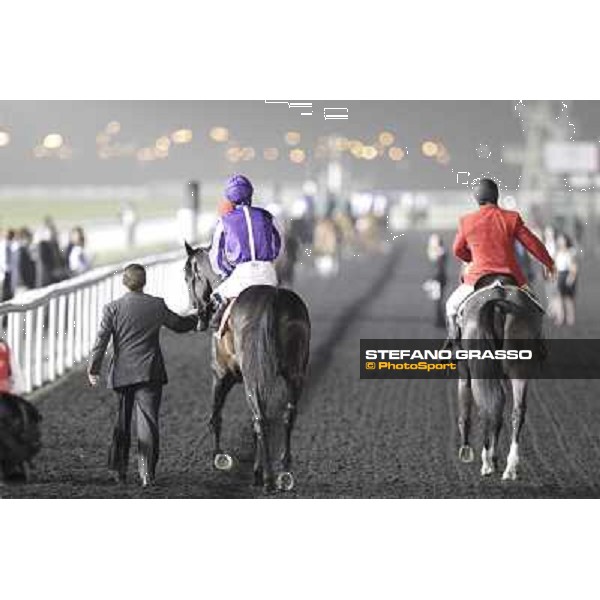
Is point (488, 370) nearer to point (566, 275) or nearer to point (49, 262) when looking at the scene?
point (49, 262)

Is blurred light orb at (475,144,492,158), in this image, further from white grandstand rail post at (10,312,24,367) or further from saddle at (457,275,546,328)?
white grandstand rail post at (10,312,24,367)

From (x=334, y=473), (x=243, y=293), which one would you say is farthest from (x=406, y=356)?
(x=243, y=293)

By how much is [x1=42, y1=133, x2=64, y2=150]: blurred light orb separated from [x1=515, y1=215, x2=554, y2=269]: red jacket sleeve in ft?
15.2

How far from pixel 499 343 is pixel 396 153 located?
356 centimetres

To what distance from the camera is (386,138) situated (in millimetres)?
17031

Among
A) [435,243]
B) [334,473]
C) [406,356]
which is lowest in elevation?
[334,473]

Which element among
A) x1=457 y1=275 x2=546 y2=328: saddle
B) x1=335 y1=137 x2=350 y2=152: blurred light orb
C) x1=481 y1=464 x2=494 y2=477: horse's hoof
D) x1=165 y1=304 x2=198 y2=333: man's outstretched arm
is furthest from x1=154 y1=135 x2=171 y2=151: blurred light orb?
x1=481 y1=464 x2=494 y2=477: horse's hoof

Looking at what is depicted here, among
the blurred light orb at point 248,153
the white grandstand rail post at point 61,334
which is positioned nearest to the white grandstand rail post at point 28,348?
the white grandstand rail post at point 61,334

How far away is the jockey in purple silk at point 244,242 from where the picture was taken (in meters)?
13.7

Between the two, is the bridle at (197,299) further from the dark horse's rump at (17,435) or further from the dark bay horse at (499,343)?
the dark bay horse at (499,343)

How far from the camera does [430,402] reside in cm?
1975

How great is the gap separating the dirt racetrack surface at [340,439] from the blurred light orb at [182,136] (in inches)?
73.0

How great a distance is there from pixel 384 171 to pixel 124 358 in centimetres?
531

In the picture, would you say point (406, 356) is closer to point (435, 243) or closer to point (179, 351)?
point (435, 243)
